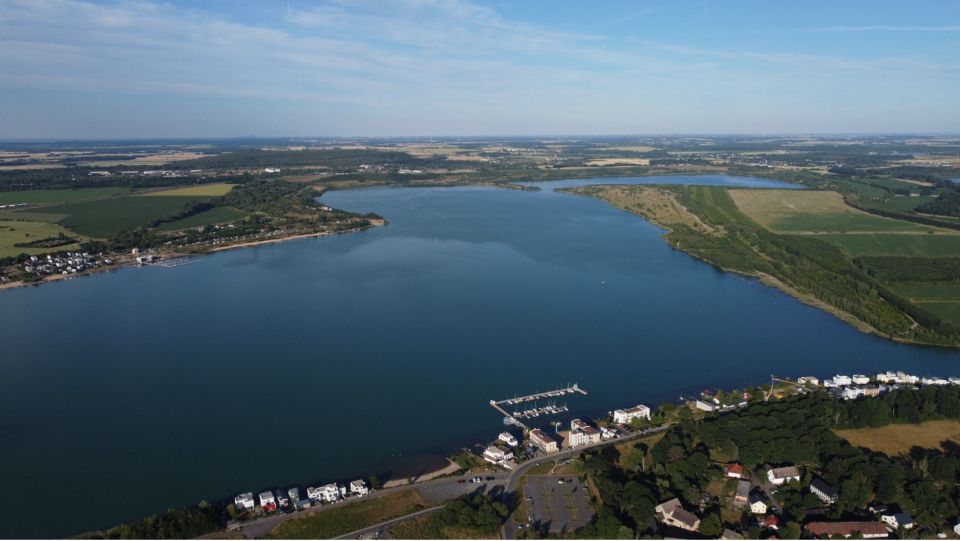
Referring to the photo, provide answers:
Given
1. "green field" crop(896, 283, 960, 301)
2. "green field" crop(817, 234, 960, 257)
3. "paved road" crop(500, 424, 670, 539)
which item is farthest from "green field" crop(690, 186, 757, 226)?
"paved road" crop(500, 424, 670, 539)

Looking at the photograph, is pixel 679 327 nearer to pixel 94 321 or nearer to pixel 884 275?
pixel 884 275

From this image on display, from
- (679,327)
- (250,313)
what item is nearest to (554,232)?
(679,327)

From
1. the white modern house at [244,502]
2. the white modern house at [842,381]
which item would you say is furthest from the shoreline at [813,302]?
the white modern house at [244,502]

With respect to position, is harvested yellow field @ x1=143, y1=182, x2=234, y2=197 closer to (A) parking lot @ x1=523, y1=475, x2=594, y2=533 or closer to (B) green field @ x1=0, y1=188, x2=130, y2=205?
(B) green field @ x1=0, y1=188, x2=130, y2=205

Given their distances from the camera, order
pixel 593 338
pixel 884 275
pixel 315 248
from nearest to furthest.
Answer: pixel 593 338, pixel 884 275, pixel 315 248

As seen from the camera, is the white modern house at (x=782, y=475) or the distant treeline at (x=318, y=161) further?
the distant treeline at (x=318, y=161)

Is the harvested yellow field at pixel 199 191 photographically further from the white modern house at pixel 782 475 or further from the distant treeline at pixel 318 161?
the white modern house at pixel 782 475

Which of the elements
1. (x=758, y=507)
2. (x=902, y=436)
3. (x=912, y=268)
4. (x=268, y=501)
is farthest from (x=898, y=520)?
(x=912, y=268)
